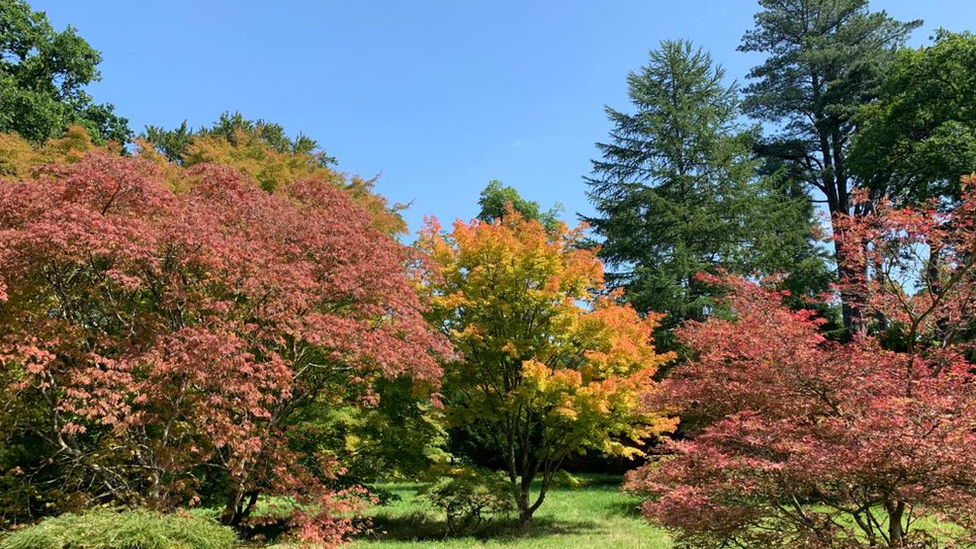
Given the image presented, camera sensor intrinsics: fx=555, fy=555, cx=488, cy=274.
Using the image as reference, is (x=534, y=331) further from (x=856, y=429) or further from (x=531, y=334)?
(x=856, y=429)

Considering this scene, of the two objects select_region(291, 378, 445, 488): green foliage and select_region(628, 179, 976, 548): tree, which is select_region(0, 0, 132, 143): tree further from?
select_region(628, 179, 976, 548): tree

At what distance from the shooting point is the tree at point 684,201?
19984 mm

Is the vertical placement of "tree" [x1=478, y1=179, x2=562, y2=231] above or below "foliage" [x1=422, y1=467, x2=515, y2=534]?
above

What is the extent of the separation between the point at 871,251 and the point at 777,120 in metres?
24.8

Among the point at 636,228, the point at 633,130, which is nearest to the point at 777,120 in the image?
the point at 633,130

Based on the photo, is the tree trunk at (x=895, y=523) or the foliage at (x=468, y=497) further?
the foliage at (x=468, y=497)

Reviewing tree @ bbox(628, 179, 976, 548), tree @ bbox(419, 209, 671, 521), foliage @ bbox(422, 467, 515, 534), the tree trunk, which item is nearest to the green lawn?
foliage @ bbox(422, 467, 515, 534)

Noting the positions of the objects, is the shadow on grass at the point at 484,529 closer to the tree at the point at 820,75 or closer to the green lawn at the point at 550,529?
the green lawn at the point at 550,529

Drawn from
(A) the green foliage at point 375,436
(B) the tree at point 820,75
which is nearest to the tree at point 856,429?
(A) the green foliage at point 375,436

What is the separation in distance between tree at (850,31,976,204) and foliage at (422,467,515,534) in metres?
17.4

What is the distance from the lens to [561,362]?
11.7 meters

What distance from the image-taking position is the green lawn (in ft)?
29.1

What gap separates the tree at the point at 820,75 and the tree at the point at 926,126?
12.5 ft

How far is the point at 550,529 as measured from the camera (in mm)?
10398
